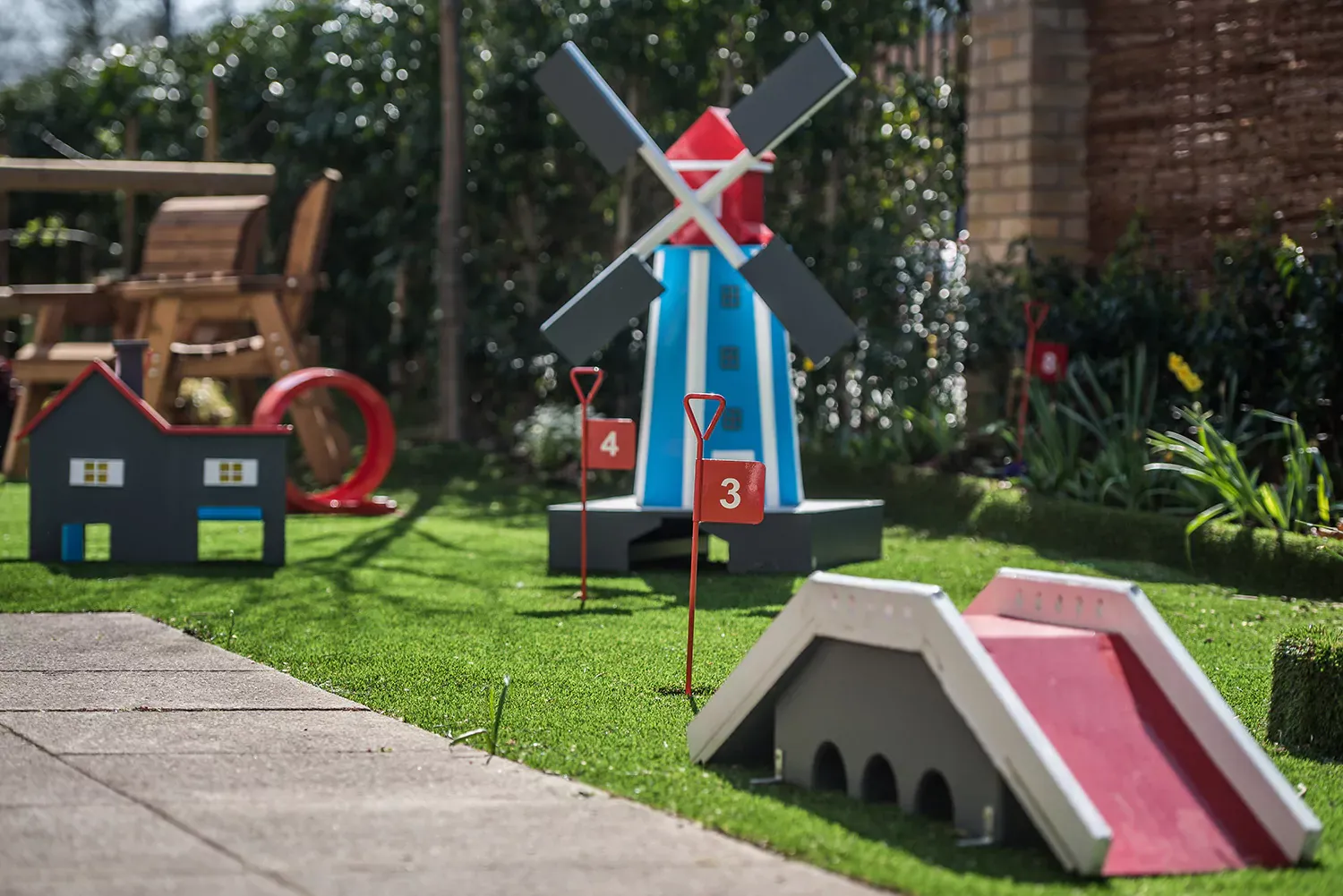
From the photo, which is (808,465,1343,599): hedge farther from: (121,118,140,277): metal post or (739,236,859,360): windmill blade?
(121,118,140,277): metal post

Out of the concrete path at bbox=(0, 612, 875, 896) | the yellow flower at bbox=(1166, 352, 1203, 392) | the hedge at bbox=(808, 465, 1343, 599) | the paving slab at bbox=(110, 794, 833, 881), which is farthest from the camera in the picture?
the yellow flower at bbox=(1166, 352, 1203, 392)

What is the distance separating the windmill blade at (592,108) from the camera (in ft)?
27.1

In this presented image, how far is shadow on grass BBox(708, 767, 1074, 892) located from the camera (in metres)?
3.39

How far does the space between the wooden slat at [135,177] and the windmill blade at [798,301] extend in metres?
6.18

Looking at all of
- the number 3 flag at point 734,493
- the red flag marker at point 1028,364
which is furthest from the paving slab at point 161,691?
the red flag marker at point 1028,364

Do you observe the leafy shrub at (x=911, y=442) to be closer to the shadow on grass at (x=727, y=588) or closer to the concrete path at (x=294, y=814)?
the shadow on grass at (x=727, y=588)

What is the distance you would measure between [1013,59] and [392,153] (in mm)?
6271

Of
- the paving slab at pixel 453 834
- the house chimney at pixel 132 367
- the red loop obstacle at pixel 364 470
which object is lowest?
the paving slab at pixel 453 834

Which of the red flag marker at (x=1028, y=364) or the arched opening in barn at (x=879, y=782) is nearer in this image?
the arched opening in barn at (x=879, y=782)

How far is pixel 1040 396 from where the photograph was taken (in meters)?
10.1

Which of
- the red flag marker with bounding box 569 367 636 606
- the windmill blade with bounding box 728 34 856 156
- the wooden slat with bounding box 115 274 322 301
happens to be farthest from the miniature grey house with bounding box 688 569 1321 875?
the wooden slat with bounding box 115 274 322 301

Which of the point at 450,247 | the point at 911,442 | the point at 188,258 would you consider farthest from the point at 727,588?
the point at 450,247

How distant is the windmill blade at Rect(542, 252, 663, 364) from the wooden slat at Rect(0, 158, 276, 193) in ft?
18.6

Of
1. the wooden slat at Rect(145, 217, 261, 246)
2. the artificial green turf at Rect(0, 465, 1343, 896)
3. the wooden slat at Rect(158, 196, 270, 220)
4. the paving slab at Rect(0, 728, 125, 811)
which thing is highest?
the wooden slat at Rect(158, 196, 270, 220)
